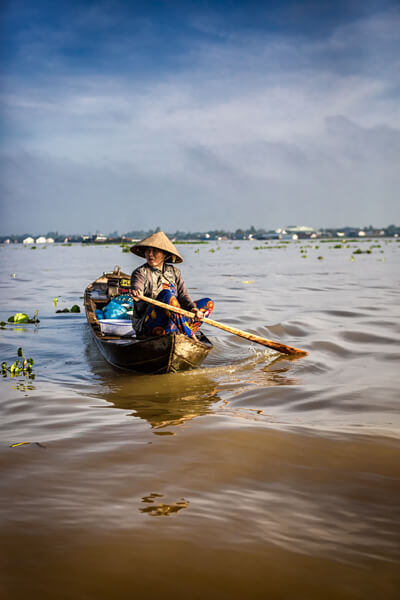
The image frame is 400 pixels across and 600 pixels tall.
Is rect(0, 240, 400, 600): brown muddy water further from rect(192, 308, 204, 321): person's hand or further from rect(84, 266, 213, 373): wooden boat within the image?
rect(192, 308, 204, 321): person's hand

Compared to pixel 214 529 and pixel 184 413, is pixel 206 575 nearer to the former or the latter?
pixel 214 529

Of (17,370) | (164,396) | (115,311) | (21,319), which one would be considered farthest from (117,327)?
(21,319)

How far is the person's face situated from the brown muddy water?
4.22ft

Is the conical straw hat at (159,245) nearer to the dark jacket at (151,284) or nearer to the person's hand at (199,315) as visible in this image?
the dark jacket at (151,284)

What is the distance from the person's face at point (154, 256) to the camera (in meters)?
5.36

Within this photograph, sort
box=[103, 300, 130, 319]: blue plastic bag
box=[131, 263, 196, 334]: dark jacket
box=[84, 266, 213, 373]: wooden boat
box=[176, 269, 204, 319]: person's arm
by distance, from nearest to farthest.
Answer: box=[84, 266, 213, 373]: wooden boat
box=[131, 263, 196, 334]: dark jacket
box=[176, 269, 204, 319]: person's arm
box=[103, 300, 130, 319]: blue plastic bag

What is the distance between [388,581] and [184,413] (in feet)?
7.38

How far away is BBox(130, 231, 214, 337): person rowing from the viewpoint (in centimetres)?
523

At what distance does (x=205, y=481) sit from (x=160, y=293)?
2952 mm

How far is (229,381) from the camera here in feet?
16.5

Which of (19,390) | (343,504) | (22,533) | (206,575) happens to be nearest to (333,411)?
(343,504)

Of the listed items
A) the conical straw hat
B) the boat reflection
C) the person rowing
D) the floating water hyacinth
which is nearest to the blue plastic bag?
the floating water hyacinth

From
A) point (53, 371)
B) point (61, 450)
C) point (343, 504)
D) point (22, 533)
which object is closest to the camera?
point (22, 533)

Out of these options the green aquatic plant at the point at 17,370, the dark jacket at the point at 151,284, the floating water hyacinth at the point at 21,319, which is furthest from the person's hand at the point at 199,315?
the floating water hyacinth at the point at 21,319
